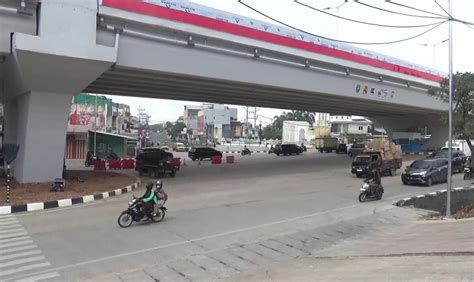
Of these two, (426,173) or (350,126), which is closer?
(426,173)

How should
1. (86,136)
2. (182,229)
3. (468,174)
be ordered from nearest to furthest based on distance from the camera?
(182,229) < (468,174) < (86,136)

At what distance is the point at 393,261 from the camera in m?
8.00

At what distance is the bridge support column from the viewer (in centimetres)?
2020

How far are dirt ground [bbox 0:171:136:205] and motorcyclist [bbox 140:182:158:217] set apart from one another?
5.79 meters

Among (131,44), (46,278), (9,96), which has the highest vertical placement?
(131,44)

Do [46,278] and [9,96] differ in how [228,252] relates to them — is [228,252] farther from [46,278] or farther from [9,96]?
[9,96]

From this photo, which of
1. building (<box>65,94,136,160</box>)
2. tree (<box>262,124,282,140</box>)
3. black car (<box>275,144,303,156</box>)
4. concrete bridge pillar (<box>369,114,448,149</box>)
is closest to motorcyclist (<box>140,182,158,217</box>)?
building (<box>65,94,136,160</box>)

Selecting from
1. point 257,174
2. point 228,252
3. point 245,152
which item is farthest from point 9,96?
point 245,152

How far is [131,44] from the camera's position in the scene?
68.5ft

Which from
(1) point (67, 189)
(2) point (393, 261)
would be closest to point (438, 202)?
(2) point (393, 261)

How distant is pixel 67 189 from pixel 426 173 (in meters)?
18.0

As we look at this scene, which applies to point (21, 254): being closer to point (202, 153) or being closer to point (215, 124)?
point (202, 153)

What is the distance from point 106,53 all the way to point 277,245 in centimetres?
1219

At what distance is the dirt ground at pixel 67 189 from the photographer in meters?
17.4
